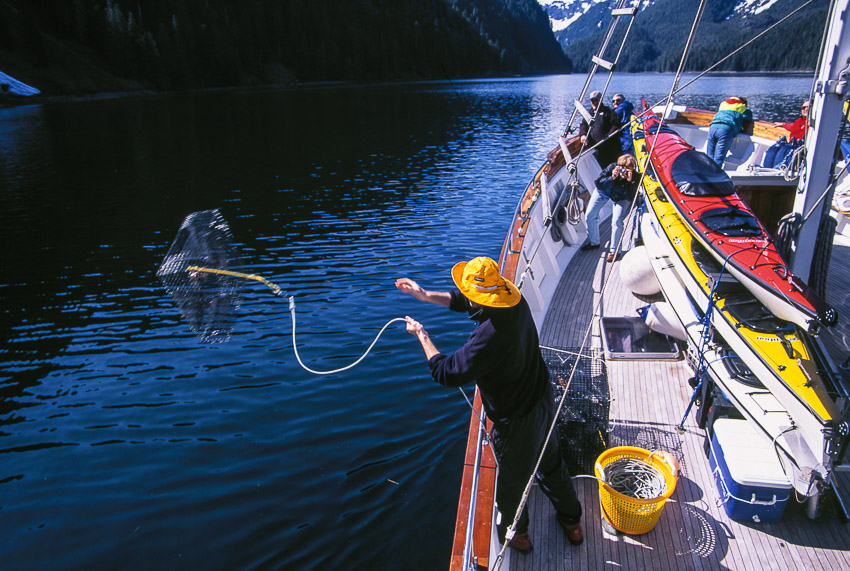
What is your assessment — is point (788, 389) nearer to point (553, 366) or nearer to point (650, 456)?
point (650, 456)

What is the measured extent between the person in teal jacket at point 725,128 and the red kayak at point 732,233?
2.27m

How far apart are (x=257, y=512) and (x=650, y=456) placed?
12.2 ft

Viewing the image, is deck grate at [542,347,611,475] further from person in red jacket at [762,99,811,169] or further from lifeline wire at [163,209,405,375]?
person in red jacket at [762,99,811,169]

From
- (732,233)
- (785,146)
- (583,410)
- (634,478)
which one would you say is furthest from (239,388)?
(785,146)

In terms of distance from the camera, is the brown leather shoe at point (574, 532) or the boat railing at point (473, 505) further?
the brown leather shoe at point (574, 532)

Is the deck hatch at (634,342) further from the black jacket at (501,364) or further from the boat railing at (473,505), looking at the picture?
the black jacket at (501,364)

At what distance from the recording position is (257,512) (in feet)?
17.2

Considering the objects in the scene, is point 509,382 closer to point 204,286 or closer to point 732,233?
point 732,233

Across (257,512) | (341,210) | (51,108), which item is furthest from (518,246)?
(51,108)

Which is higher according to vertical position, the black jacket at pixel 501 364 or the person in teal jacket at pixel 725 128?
the person in teal jacket at pixel 725 128

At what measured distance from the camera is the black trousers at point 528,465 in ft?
10.6

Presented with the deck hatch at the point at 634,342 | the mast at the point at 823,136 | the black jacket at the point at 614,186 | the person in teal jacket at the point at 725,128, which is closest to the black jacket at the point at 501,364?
the deck hatch at the point at 634,342

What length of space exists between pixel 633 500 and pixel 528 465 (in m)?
0.73

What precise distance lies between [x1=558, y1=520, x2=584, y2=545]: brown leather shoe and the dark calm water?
1.55 meters
